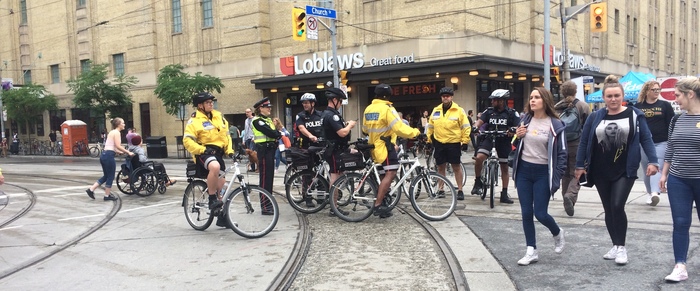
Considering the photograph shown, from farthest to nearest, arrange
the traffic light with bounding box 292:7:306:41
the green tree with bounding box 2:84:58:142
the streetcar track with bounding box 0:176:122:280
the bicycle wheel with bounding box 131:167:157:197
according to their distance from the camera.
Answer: the green tree with bounding box 2:84:58:142, the traffic light with bounding box 292:7:306:41, the bicycle wheel with bounding box 131:167:157:197, the streetcar track with bounding box 0:176:122:280

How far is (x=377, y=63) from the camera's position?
2461cm

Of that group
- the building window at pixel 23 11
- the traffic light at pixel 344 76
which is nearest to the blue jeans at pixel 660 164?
the traffic light at pixel 344 76

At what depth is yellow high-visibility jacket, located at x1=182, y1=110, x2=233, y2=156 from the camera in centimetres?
687

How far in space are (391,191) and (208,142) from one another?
2580 millimetres

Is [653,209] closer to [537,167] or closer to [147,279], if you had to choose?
[537,167]

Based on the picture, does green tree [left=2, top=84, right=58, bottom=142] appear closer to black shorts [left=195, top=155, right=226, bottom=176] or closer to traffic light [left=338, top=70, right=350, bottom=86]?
traffic light [left=338, top=70, right=350, bottom=86]

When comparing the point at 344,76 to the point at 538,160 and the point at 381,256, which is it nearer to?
the point at 381,256

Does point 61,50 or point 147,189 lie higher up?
point 61,50

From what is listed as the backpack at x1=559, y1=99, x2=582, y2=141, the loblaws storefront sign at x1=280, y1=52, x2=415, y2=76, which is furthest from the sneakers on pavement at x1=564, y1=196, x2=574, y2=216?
the loblaws storefront sign at x1=280, y1=52, x2=415, y2=76

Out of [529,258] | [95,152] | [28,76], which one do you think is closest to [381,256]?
[529,258]

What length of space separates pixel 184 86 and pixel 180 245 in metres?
21.3

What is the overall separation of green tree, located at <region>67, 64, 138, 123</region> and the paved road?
25.5m

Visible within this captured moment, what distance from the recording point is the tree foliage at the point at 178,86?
86.3ft

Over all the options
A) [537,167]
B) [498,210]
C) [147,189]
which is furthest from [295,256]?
[147,189]
